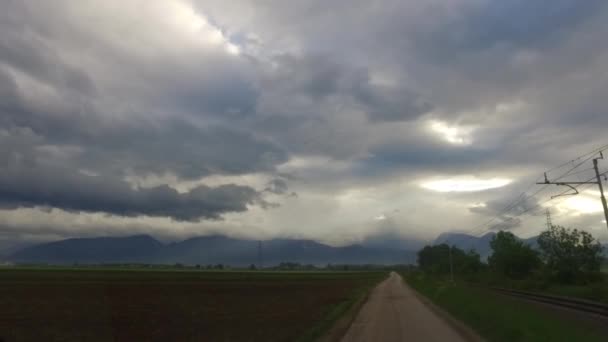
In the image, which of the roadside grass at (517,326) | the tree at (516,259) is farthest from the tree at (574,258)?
the roadside grass at (517,326)

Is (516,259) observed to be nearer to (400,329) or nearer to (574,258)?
(574,258)

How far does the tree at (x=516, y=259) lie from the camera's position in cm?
11825

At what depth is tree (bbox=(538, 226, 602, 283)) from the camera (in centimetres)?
8594

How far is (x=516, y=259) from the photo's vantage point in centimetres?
12012

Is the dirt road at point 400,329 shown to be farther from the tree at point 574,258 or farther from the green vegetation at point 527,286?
the tree at point 574,258

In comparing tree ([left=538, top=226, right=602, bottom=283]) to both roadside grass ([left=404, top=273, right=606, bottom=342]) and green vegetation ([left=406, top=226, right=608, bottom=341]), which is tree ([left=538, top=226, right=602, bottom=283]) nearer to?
green vegetation ([left=406, top=226, right=608, bottom=341])

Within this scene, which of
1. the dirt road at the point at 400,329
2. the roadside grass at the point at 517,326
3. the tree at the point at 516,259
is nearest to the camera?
the roadside grass at the point at 517,326

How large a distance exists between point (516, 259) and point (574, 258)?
3352 centimetres

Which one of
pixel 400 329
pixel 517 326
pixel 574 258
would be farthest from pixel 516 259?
pixel 517 326

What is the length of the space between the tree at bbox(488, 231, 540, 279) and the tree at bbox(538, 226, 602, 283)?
2423cm

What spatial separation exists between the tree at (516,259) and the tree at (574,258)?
24.2m

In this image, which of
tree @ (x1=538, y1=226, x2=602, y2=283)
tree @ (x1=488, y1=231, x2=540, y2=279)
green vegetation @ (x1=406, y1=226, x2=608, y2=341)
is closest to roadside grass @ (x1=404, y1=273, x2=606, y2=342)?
green vegetation @ (x1=406, y1=226, x2=608, y2=341)

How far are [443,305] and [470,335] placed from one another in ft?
77.4

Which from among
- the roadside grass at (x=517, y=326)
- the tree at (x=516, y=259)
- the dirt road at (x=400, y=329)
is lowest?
the dirt road at (x=400, y=329)
